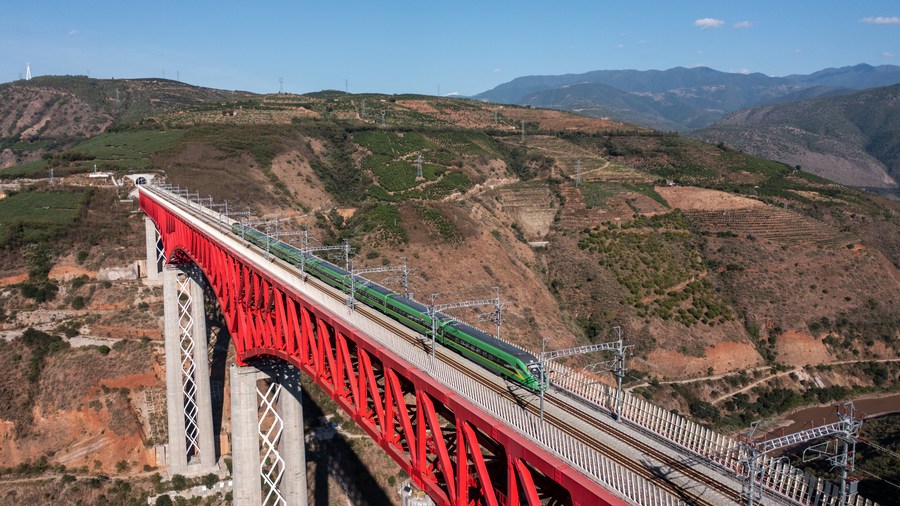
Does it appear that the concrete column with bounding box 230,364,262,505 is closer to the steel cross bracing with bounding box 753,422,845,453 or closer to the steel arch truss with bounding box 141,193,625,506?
the steel arch truss with bounding box 141,193,625,506

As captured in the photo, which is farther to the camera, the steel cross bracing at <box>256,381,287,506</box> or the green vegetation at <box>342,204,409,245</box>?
the green vegetation at <box>342,204,409,245</box>

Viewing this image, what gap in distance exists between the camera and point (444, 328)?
59.2ft

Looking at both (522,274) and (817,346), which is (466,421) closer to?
(522,274)

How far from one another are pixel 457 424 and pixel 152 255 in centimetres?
4201

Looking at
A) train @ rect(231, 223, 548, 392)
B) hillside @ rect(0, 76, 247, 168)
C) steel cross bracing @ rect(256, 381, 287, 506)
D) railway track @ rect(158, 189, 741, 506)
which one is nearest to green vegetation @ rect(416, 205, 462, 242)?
steel cross bracing @ rect(256, 381, 287, 506)

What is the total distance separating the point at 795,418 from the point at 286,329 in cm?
4322

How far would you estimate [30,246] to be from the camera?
48.4 meters

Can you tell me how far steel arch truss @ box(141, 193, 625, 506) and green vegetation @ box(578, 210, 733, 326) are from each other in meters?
38.6

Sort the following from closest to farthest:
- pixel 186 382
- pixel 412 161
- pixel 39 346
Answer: pixel 186 382, pixel 39 346, pixel 412 161

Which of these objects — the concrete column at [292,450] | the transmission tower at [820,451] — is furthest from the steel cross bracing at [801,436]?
the concrete column at [292,450]

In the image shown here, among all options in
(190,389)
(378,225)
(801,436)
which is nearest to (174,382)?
(190,389)

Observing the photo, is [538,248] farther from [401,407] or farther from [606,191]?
[401,407]

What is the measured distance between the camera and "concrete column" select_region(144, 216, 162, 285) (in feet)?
151

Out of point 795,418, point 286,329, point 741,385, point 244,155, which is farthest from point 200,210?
point 795,418
